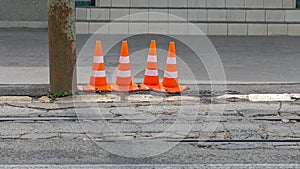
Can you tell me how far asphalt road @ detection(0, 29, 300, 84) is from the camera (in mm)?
10133

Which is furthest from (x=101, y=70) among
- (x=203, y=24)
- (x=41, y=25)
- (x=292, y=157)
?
(x=41, y=25)

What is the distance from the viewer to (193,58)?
12.1 m

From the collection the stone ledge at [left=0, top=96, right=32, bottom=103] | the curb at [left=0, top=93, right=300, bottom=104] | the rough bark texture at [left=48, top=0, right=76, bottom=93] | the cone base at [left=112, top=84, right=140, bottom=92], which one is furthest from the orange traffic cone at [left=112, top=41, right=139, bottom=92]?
the stone ledge at [left=0, top=96, right=32, bottom=103]

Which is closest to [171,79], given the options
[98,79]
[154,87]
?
[154,87]

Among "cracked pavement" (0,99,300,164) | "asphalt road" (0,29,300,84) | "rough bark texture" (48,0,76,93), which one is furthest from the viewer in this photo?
"asphalt road" (0,29,300,84)

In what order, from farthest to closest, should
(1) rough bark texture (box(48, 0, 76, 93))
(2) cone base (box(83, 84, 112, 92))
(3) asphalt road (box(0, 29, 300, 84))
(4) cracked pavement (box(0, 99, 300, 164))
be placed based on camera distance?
(3) asphalt road (box(0, 29, 300, 84))
(2) cone base (box(83, 84, 112, 92))
(1) rough bark texture (box(48, 0, 76, 93))
(4) cracked pavement (box(0, 99, 300, 164))

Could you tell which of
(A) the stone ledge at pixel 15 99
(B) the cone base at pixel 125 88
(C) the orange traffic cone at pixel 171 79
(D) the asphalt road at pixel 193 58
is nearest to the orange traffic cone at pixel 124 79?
(B) the cone base at pixel 125 88

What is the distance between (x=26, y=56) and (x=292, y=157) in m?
7.36

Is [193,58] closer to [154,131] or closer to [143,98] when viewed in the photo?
[143,98]

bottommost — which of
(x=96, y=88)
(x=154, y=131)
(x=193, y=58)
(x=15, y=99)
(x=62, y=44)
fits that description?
(x=154, y=131)

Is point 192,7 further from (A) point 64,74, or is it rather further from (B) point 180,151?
(B) point 180,151

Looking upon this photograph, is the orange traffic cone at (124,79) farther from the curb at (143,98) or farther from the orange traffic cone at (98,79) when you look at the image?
the curb at (143,98)

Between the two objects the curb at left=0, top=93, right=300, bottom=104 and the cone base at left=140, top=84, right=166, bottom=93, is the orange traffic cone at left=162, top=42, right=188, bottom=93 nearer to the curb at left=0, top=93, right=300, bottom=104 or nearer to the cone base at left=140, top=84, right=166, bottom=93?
the cone base at left=140, top=84, right=166, bottom=93

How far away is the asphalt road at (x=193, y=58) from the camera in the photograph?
10.1 metres
